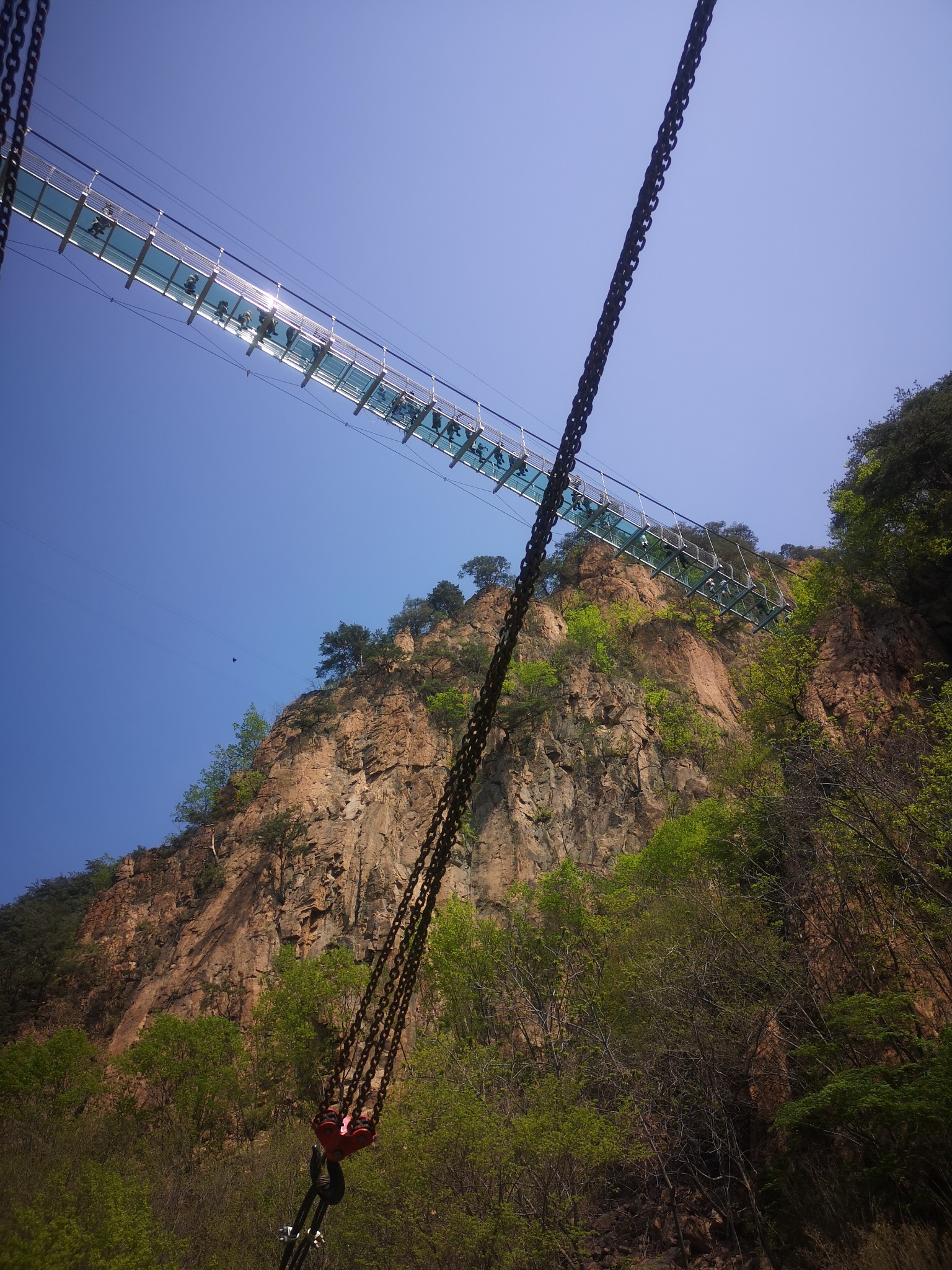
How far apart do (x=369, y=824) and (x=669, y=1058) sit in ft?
58.0

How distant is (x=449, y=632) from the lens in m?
43.1

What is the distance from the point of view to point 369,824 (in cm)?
3031

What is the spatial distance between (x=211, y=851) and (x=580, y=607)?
24.1 meters

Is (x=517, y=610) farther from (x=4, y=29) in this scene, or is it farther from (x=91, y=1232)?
(x=91, y=1232)

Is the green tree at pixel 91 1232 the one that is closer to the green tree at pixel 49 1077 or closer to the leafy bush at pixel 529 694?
the green tree at pixel 49 1077

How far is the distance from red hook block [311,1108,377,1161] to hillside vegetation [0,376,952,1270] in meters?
8.12

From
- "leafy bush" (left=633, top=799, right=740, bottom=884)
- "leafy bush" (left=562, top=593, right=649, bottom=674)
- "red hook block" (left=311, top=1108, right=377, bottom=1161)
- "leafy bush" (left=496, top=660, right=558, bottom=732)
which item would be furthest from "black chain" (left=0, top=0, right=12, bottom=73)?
"leafy bush" (left=562, top=593, right=649, bottom=674)

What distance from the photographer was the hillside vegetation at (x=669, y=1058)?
1148 centimetres

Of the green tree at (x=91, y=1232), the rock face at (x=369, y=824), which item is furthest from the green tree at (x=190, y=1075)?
the green tree at (x=91, y=1232)

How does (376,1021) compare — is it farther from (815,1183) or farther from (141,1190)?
(141,1190)

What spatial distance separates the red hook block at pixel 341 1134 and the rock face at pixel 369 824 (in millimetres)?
19859

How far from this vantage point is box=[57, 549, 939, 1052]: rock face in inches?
1049

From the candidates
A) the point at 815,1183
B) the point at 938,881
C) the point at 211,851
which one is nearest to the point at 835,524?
the point at 938,881

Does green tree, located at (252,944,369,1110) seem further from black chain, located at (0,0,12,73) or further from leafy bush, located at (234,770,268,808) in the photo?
black chain, located at (0,0,12,73)
